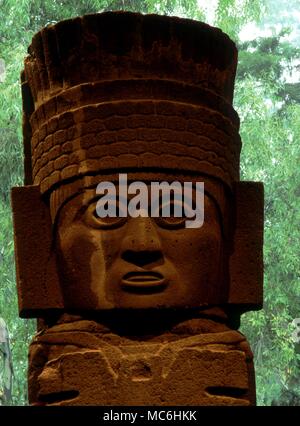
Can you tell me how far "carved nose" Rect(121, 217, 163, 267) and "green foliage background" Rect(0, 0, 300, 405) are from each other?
6.30m

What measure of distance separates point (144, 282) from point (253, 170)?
7.82m

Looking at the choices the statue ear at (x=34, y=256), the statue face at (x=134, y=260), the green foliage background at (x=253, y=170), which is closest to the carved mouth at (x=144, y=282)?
the statue face at (x=134, y=260)

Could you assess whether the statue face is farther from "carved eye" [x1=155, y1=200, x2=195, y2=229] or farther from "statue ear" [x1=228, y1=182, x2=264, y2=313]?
"statue ear" [x1=228, y1=182, x2=264, y2=313]

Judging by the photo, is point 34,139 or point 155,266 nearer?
point 155,266

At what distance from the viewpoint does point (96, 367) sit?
384cm

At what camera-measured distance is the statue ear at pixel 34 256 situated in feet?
13.9

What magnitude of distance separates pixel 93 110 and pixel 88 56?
0.90 ft

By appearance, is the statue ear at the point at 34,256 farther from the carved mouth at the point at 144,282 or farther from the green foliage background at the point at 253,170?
the green foliage background at the point at 253,170

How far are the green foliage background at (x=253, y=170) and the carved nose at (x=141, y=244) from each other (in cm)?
630

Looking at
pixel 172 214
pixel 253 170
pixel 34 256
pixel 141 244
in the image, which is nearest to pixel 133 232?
pixel 141 244

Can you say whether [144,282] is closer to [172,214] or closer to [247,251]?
[172,214]

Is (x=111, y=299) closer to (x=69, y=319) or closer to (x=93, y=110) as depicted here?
(x=69, y=319)

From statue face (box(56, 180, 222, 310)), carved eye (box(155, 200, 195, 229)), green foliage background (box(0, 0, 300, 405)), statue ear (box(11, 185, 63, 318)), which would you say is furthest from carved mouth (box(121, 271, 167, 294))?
green foliage background (box(0, 0, 300, 405))
